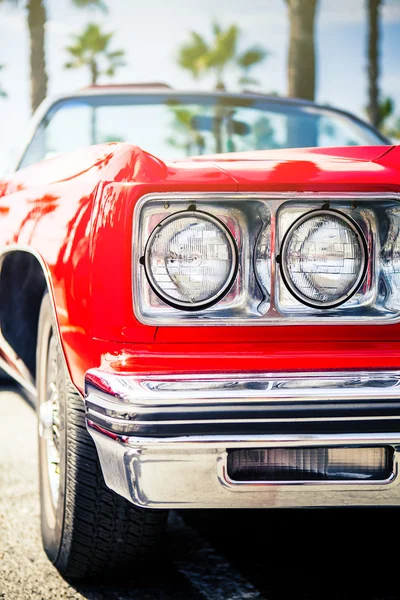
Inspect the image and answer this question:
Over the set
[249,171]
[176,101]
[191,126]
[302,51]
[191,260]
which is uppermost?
[302,51]

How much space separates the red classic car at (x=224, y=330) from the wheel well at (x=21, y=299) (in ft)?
1.82

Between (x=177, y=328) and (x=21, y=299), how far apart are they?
1100 mm

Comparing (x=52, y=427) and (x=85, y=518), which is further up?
(x=52, y=427)

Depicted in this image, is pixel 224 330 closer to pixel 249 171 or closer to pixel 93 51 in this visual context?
pixel 249 171

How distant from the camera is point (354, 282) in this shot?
1843 mm

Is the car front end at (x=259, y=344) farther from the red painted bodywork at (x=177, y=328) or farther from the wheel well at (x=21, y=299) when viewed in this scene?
the wheel well at (x=21, y=299)

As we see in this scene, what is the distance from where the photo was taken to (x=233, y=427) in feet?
5.41

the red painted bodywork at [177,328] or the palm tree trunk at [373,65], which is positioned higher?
the palm tree trunk at [373,65]

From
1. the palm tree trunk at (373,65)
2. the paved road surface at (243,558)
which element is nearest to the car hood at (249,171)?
the paved road surface at (243,558)

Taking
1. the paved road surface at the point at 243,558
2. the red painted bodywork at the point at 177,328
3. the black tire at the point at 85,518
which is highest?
the red painted bodywork at the point at 177,328

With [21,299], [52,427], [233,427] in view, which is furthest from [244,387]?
[21,299]

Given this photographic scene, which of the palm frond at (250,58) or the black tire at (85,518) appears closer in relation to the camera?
the black tire at (85,518)

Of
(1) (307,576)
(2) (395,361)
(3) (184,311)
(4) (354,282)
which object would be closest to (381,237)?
(4) (354,282)

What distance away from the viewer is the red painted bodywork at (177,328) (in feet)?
5.73
